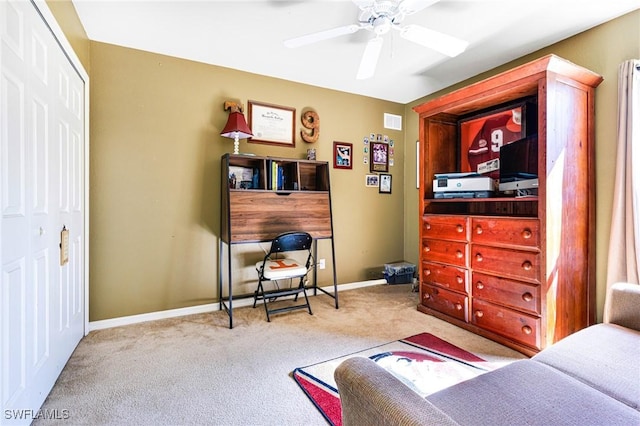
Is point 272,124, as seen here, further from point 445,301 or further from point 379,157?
point 445,301

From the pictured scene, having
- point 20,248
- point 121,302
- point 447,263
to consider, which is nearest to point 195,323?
point 121,302

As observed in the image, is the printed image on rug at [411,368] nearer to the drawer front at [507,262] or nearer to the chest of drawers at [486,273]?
the chest of drawers at [486,273]

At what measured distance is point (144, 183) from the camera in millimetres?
2768

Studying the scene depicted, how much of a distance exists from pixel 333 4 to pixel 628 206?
7.95 ft

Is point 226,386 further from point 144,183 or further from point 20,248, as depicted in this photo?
point 144,183

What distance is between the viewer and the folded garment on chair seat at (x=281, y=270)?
2760 mm

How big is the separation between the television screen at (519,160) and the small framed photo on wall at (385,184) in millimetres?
1633

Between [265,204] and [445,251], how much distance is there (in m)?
1.72

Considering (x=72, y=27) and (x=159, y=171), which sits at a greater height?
(x=72, y=27)

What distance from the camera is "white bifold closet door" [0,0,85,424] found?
4.11ft

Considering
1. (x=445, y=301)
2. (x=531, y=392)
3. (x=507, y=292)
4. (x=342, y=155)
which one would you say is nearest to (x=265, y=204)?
(x=342, y=155)

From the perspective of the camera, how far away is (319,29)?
2389 mm

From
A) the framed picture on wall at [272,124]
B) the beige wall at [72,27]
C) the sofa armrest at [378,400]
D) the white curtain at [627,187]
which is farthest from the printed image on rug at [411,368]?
the beige wall at [72,27]

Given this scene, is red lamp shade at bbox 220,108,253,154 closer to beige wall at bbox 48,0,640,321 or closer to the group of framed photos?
beige wall at bbox 48,0,640,321
